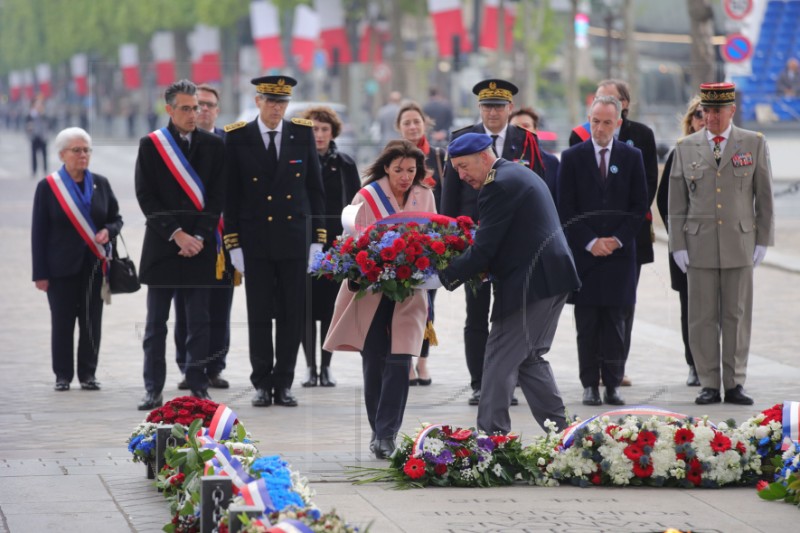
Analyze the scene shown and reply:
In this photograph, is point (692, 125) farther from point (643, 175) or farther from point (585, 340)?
point (585, 340)

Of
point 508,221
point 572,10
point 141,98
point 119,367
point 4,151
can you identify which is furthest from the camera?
point 4,151

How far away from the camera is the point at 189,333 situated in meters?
10.5

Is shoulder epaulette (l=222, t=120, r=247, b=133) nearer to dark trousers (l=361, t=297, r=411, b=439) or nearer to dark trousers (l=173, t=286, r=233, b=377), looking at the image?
dark trousers (l=173, t=286, r=233, b=377)

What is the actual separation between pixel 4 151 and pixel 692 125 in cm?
4978

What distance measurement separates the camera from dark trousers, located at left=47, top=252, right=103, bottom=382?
1134 centimetres

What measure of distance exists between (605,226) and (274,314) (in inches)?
90.8

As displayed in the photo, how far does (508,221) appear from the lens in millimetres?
8320

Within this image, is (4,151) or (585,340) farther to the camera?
(4,151)

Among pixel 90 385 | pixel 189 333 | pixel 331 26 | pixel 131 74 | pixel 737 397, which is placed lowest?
pixel 90 385

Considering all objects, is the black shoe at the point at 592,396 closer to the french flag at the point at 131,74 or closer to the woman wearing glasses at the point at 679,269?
the woman wearing glasses at the point at 679,269

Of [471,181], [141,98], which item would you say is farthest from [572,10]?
[471,181]

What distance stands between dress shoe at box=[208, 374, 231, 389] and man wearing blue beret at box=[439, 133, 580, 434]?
10.9 feet

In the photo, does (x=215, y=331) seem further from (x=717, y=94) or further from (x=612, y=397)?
(x=717, y=94)

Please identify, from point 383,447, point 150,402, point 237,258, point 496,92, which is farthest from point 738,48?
point 383,447
